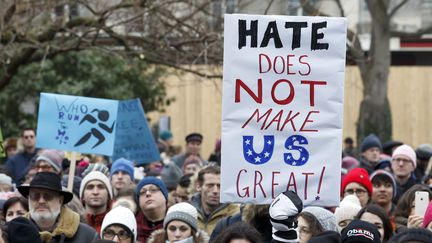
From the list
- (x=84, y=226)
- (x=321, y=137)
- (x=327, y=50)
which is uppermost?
(x=327, y=50)

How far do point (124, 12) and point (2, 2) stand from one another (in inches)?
64.6

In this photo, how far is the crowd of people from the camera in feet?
27.9

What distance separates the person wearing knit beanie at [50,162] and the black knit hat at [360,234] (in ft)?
20.1

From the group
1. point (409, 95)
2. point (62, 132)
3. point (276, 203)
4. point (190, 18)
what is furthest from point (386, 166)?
point (409, 95)

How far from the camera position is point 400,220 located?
11.1 m

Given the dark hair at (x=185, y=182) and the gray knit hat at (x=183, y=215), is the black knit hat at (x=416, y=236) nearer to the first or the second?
the gray knit hat at (x=183, y=215)

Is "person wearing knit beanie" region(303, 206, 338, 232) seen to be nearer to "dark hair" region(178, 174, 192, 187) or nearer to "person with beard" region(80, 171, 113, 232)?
"person with beard" region(80, 171, 113, 232)

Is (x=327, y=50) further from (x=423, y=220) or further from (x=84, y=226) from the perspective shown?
(x=84, y=226)

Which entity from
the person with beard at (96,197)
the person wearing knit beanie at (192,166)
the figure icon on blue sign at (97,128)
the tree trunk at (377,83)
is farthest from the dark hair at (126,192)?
the tree trunk at (377,83)

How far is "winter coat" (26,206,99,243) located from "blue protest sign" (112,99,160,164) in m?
5.69

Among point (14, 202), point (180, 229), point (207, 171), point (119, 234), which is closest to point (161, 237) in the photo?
point (180, 229)

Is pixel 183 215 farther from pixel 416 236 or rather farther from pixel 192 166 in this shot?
pixel 192 166

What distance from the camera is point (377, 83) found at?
25.5 m

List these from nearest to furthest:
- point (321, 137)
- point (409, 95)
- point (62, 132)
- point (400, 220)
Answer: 1. point (321, 137)
2. point (400, 220)
3. point (62, 132)
4. point (409, 95)
